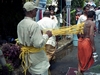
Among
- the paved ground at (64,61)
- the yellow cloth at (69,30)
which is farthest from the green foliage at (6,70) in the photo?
the paved ground at (64,61)

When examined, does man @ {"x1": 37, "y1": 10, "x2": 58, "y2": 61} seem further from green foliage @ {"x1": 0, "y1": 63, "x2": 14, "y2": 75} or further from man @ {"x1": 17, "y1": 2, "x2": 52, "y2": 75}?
man @ {"x1": 17, "y1": 2, "x2": 52, "y2": 75}

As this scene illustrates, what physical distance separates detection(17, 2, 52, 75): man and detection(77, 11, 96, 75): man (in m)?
2.44

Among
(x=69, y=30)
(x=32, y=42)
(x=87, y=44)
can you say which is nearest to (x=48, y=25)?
(x=87, y=44)

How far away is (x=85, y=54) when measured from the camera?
693cm

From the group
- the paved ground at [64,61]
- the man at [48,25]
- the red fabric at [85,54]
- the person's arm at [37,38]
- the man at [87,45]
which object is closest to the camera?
the person's arm at [37,38]

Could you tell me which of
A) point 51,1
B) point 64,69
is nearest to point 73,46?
point 51,1

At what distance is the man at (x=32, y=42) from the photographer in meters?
A: 4.24

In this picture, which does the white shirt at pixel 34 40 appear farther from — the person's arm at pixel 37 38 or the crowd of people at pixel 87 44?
the crowd of people at pixel 87 44

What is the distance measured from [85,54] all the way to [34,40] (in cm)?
294

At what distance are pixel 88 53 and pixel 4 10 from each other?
303 centimetres

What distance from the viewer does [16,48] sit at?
6.71m

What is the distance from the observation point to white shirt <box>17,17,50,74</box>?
13.9 feet

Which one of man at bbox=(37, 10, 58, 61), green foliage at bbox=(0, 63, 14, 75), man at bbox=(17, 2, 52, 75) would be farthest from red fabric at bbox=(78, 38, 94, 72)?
man at bbox=(17, 2, 52, 75)

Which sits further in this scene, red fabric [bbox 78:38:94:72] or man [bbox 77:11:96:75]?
red fabric [bbox 78:38:94:72]
